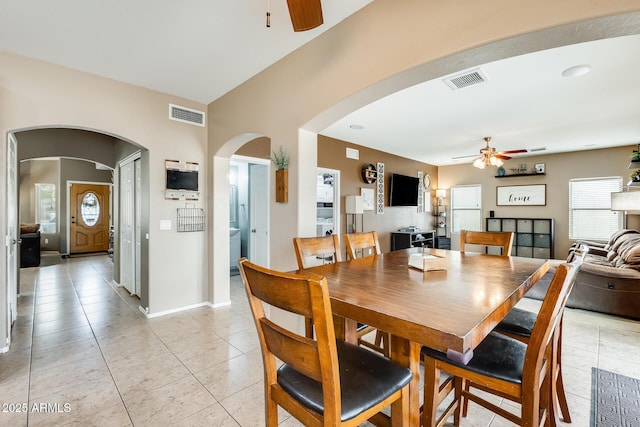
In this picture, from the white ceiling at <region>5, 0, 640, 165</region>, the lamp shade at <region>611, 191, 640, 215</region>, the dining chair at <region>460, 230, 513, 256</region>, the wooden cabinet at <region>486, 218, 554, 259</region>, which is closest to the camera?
the white ceiling at <region>5, 0, 640, 165</region>

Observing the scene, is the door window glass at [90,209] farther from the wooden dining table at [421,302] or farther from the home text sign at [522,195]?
the home text sign at [522,195]

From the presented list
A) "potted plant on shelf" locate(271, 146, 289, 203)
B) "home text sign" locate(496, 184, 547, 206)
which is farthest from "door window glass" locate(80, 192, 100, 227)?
"home text sign" locate(496, 184, 547, 206)

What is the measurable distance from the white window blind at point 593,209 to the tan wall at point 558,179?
11cm

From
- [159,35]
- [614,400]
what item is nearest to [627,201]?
[614,400]

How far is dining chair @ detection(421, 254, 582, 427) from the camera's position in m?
1.13

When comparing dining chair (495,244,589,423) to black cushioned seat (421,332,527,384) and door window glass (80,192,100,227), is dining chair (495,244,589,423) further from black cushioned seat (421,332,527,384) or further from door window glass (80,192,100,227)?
door window glass (80,192,100,227)

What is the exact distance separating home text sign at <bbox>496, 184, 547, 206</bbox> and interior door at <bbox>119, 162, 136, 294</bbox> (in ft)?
26.5

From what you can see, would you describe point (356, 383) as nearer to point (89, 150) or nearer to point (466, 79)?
point (466, 79)

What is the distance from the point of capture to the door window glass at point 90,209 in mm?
8914

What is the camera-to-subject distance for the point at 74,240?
862cm

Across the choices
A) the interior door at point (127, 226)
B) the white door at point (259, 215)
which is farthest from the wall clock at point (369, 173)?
the interior door at point (127, 226)

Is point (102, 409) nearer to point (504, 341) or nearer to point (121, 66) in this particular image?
point (504, 341)

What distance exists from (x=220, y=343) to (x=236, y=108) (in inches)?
101

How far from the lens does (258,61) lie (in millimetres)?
2871
